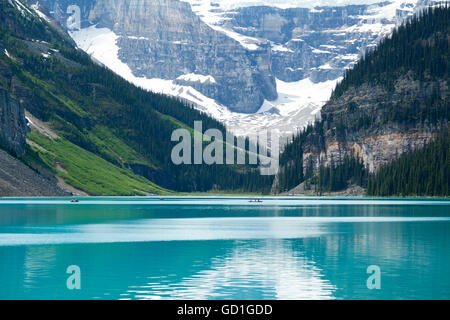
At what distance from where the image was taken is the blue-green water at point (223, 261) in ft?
165

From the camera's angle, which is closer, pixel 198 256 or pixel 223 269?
pixel 223 269

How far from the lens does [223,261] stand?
66562mm

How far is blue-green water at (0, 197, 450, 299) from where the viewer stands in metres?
50.2
